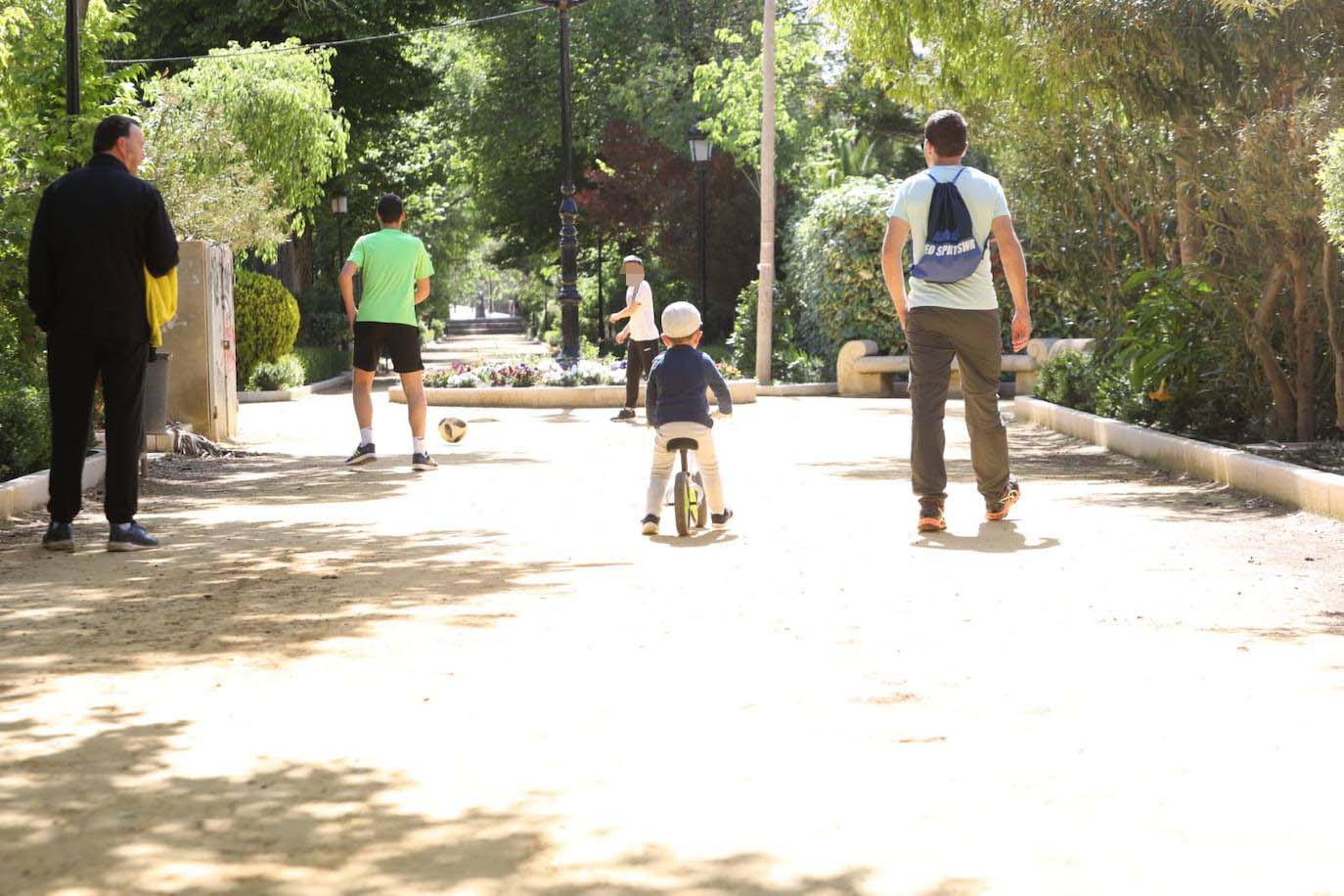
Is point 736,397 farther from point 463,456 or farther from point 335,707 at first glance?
point 335,707

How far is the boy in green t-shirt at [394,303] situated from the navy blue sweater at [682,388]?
14.2 ft

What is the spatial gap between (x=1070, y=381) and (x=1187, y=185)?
5646 mm

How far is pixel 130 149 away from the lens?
29.0 feet

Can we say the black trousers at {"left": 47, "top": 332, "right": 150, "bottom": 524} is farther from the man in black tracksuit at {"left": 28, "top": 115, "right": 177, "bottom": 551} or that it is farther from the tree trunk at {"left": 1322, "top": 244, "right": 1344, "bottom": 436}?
the tree trunk at {"left": 1322, "top": 244, "right": 1344, "bottom": 436}

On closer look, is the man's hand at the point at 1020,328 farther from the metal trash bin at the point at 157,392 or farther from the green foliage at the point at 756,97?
the green foliage at the point at 756,97

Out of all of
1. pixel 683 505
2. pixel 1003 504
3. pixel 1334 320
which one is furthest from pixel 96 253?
pixel 1334 320

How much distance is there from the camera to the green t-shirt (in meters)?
13.4

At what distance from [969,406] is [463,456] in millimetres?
6397

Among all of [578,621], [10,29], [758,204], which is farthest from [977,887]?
[758,204]

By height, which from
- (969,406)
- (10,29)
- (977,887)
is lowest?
(977,887)

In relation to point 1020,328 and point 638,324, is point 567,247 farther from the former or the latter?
point 1020,328

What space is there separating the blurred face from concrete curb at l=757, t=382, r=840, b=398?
19337mm

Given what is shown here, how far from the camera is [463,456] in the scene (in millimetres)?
14875

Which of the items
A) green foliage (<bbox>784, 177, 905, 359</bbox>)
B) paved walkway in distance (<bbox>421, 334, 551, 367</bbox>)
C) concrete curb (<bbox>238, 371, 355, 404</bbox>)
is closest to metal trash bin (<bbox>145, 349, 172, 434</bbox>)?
concrete curb (<bbox>238, 371, 355, 404</bbox>)
